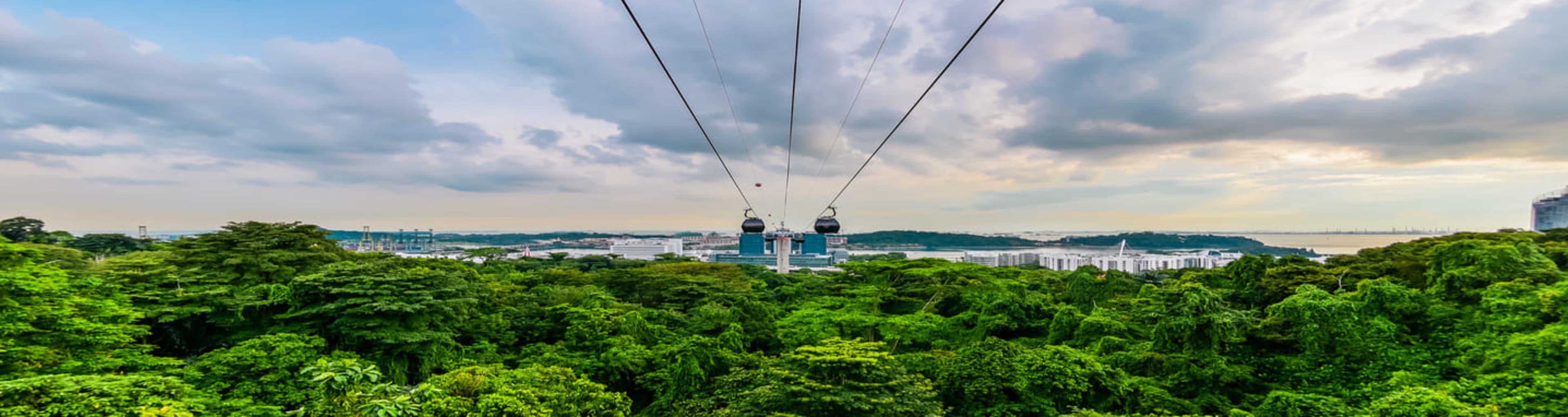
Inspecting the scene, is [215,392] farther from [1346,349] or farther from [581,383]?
[1346,349]

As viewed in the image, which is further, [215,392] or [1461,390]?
[215,392]

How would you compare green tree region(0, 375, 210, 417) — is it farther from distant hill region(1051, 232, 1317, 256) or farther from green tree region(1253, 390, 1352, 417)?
distant hill region(1051, 232, 1317, 256)

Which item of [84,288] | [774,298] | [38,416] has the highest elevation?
[84,288]

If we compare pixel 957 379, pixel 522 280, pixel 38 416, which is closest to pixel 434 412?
pixel 38 416

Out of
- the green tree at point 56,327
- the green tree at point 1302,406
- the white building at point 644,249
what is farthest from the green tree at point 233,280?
the white building at point 644,249

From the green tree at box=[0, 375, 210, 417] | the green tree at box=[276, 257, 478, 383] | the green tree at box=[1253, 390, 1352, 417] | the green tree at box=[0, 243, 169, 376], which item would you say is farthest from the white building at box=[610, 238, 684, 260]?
the green tree at box=[1253, 390, 1352, 417]

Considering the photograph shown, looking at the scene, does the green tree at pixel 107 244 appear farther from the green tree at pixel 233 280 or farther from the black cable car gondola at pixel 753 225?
the black cable car gondola at pixel 753 225
